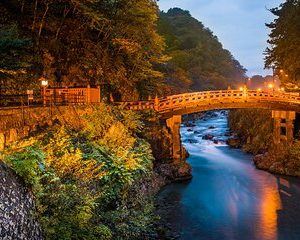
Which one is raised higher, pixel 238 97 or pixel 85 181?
pixel 238 97

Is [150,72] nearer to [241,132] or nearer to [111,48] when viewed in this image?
[111,48]

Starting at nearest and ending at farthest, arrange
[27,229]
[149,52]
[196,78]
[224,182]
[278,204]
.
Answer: [27,229]
[278,204]
[224,182]
[149,52]
[196,78]

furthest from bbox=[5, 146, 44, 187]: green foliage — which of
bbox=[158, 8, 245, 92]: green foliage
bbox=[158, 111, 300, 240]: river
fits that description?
bbox=[158, 8, 245, 92]: green foliage

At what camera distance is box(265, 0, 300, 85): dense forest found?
35.6m

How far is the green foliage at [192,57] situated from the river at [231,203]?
2255cm

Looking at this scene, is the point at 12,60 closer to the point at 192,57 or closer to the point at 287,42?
the point at 287,42

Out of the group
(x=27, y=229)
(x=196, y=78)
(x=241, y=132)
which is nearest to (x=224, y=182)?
(x=241, y=132)

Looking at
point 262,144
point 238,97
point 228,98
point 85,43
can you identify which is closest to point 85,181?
point 85,43

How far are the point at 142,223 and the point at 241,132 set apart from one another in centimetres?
3403

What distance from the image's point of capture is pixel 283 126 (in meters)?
33.2

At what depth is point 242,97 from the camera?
3238 cm

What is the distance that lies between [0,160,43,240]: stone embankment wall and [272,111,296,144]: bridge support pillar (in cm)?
2728

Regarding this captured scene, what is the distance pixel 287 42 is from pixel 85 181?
101 ft

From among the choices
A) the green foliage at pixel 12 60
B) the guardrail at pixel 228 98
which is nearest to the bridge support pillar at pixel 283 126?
the guardrail at pixel 228 98
